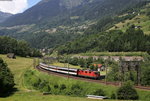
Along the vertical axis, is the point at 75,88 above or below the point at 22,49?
below

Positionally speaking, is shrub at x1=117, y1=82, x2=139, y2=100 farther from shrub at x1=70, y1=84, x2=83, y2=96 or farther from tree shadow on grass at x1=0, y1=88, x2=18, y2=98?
tree shadow on grass at x1=0, y1=88, x2=18, y2=98

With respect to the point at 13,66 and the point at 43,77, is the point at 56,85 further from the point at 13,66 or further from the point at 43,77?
the point at 13,66

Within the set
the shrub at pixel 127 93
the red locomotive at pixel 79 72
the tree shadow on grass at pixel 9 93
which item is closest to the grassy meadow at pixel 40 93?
the tree shadow on grass at pixel 9 93

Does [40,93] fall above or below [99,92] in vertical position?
below

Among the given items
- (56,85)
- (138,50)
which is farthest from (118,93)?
(138,50)

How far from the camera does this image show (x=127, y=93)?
60.0 m

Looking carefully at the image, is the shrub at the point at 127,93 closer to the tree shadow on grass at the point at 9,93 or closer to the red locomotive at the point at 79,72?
the red locomotive at the point at 79,72

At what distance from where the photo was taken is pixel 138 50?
169 metres

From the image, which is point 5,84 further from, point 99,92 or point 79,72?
point 99,92

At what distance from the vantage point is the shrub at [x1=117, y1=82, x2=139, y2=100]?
5965cm

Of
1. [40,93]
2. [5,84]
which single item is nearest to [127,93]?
[40,93]

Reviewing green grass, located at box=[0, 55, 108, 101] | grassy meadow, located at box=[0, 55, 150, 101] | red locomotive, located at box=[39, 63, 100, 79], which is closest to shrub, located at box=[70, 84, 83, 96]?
grassy meadow, located at box=[0, 55, 150, 101]

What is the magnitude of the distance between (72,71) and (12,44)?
10696cm

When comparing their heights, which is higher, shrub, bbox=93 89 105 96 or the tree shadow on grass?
shrub, bbox=93 89 105 96
